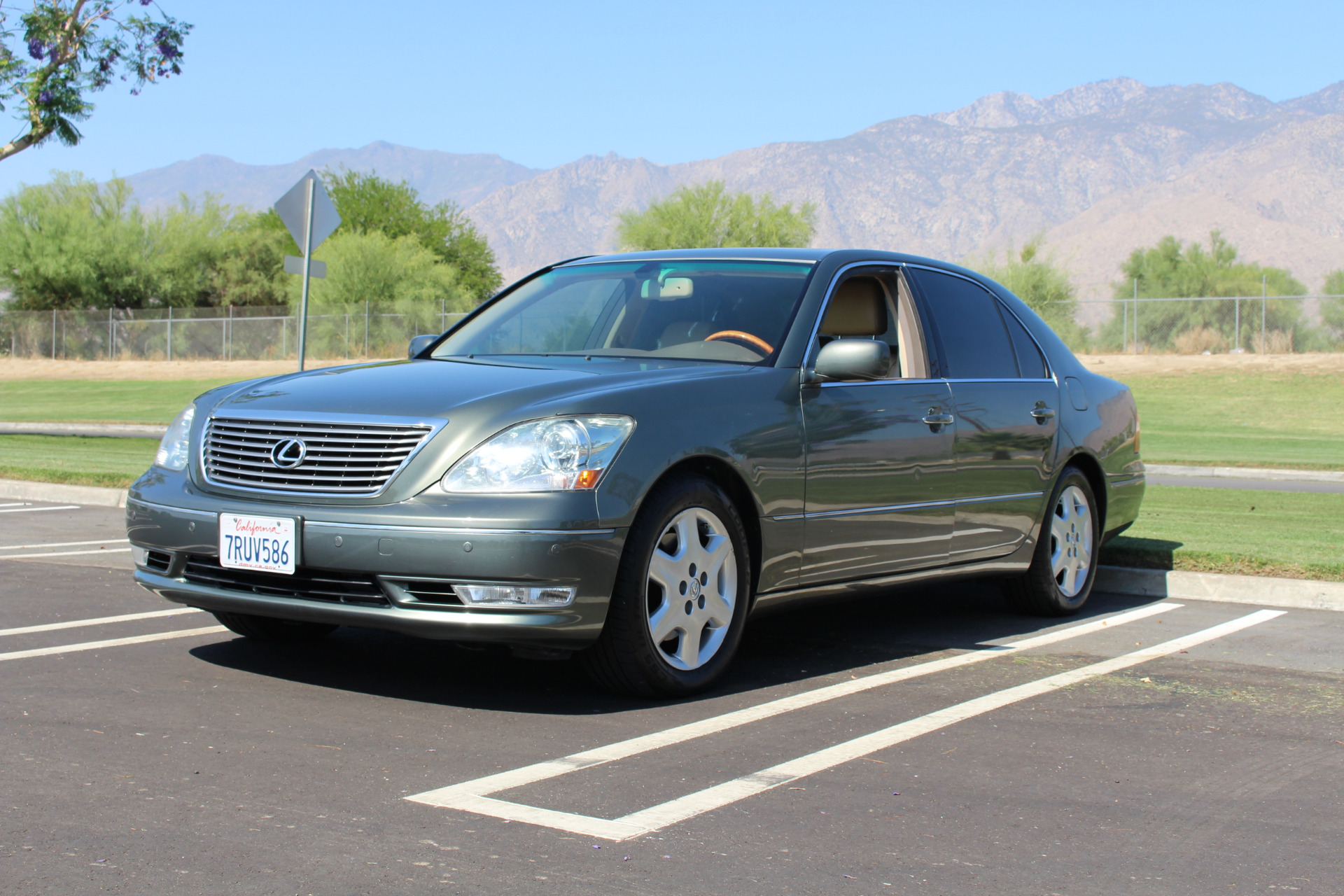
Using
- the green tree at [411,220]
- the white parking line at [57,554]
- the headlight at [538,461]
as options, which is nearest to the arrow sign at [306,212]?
the white parking line at [57,554]

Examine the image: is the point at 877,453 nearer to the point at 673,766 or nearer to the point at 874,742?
the point at 874,742

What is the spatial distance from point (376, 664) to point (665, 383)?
1.69m

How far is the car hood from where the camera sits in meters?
5.09

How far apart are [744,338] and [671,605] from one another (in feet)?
4.32

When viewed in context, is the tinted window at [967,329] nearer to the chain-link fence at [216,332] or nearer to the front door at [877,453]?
the front door at [877,453]

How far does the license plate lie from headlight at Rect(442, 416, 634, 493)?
594 mm

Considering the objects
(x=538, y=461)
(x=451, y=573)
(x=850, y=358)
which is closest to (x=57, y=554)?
(x=451, y=573)

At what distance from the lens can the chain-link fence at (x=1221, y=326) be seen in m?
41.5

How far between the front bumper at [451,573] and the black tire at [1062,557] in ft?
10.2

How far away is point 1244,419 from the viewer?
32562 mm

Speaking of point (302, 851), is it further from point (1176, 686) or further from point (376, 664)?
point (1176, 686)

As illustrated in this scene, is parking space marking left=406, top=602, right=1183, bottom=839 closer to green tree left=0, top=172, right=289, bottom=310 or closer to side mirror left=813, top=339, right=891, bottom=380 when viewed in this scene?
side mirror left=813, top=339, right=891, bottom=380

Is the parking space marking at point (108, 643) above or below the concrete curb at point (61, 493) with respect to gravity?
below

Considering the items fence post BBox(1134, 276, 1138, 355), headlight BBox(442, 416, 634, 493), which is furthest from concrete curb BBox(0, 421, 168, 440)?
fence post BBox(1134, 276, 1138, 355)
